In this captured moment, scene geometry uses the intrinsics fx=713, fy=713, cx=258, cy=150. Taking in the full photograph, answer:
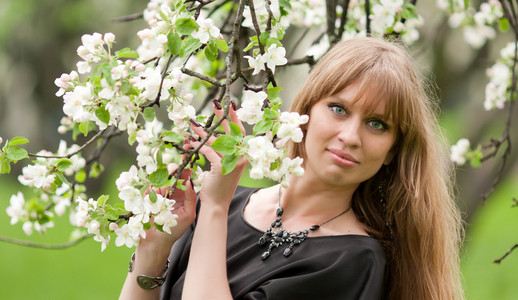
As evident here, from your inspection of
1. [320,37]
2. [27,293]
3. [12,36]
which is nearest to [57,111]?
[12,36]

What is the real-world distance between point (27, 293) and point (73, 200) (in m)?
4.02

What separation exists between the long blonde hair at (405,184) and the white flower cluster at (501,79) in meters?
1.19

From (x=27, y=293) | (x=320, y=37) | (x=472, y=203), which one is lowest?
(x=27, y=293)

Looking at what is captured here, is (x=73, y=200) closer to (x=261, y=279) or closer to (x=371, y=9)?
(x=261, y=279)

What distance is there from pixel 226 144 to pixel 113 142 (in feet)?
27.0

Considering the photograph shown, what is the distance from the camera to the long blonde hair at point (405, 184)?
80.6 inches

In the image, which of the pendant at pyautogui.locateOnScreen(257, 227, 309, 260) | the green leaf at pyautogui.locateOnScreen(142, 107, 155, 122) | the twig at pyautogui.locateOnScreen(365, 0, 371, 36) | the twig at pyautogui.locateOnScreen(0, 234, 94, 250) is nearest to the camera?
the green leaf at pyautogui.locateOnScreen(142, 107, 155, 122)

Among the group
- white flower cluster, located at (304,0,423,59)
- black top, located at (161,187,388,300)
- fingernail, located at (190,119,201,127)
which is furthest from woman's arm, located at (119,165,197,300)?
white flower cluster, located at (304,0,423,59)

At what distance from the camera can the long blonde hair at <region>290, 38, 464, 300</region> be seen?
2.05 m

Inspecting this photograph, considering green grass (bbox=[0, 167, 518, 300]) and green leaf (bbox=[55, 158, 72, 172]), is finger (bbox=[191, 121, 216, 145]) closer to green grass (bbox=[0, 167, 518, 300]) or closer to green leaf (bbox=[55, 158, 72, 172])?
green leaf (bbox=[55, 158, 72, 172])

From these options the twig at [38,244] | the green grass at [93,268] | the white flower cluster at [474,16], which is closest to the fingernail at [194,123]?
the twig at [38,244]

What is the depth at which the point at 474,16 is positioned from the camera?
11.0 feet

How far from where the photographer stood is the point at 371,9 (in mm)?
2750

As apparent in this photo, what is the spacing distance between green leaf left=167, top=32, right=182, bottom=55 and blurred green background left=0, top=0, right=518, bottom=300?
4.77 ft
